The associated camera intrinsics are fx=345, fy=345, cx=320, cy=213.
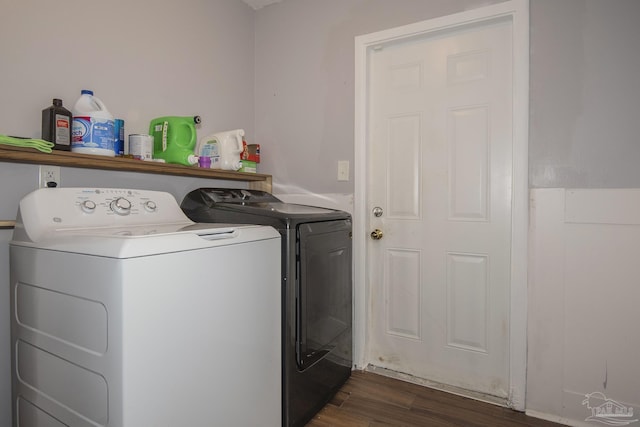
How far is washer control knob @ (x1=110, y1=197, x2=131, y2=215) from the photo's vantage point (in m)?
1.39

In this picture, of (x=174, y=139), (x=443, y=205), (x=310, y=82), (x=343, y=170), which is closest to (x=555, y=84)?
(x=443, y=205)

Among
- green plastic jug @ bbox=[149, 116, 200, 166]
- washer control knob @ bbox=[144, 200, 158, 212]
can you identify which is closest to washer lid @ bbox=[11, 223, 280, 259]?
washer control knob @ bbox=[144, 200, 158, 212]

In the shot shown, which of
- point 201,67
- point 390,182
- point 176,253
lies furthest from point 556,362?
point 201,67

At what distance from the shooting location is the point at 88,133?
4.55 ft

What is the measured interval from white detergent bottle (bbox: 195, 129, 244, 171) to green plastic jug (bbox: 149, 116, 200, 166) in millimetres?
221

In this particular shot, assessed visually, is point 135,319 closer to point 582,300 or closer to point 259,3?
point 582,300

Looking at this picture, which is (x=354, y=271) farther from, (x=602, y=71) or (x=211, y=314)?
(x=602, y=71)

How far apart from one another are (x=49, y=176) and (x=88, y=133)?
0.77ft

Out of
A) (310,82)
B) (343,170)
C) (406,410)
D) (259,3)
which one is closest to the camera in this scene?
(406,410)

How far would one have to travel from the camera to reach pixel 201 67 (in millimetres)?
2123

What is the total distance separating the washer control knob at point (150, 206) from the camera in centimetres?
153

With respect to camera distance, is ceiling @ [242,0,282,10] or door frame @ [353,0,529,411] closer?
door frame @ [353,0,529,411]

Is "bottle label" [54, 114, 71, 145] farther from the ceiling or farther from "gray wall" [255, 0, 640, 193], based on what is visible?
the ceiling

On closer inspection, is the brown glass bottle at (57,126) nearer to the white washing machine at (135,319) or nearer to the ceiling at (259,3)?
the white washing machine at (135,319)
